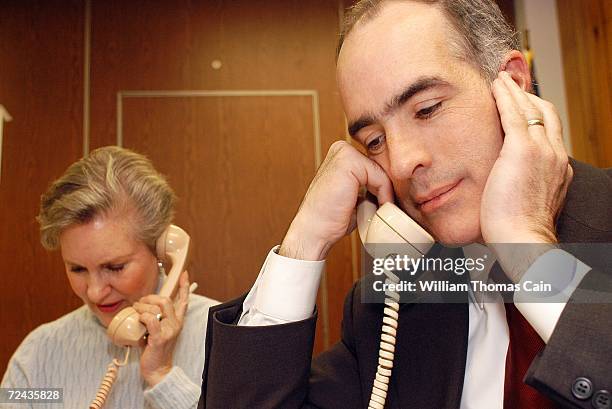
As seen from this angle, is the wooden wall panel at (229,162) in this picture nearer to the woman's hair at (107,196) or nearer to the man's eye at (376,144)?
the woman's hair at (107,196)

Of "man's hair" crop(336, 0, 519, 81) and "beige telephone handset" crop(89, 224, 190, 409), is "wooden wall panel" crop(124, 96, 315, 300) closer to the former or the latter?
"beige telephone handset" crop(89, 224, 190, 409)

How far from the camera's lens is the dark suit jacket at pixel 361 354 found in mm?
782

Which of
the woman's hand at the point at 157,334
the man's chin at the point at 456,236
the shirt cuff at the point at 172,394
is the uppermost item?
the man's chin at the point at 456,236

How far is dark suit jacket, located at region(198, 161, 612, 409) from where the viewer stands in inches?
30.8

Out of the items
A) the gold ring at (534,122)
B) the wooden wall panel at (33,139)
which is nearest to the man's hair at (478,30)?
the gold ring at (534,122)

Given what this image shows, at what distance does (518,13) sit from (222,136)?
1352 millimetres

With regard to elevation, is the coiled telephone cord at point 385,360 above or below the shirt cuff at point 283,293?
below

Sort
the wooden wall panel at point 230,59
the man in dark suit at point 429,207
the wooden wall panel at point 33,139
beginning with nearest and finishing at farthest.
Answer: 1. the man in dark suit at point 429,207
2. the wooden wall panel at point 33,139
3. the wooden wall panel at point 230,59

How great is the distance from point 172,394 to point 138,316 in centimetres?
18

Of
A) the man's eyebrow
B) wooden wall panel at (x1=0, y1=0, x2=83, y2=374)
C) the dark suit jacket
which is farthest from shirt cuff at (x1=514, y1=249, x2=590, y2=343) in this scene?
Result: wooden wall panel at (x1=0, y1=0, x2=83, y2=374)

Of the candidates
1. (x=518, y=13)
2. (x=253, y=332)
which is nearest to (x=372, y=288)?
(x=253, y=332)

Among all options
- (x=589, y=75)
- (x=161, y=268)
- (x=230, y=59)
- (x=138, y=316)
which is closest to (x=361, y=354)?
(x=138, y=316)

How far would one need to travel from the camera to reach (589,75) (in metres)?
1.91

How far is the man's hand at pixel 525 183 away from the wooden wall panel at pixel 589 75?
3.77 ft
